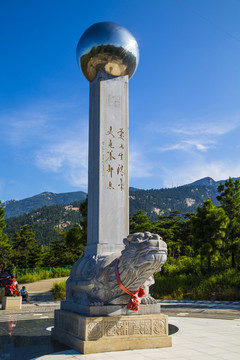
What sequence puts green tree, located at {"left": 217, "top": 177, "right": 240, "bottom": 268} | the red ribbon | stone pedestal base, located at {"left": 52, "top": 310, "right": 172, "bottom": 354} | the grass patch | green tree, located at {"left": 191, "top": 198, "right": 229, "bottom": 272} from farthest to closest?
the grass patch → green tree, located at {"left": 217, "top": 177, "right": 240, "bottom": 268} → green tree, located at {"left": 191, "top": 198, "right": 229, "bottom": 272} → the red ribbon → stone pedestal base, located at {"left": 52, "top": 310, "right": 172, "bottom": 354}

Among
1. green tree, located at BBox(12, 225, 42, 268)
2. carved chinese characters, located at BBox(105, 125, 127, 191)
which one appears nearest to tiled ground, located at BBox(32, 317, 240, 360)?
carved chinese characters, located at BBox(105, 125, 127, 191)

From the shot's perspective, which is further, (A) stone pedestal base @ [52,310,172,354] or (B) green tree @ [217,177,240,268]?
(B) green tree @ [217,177,240,268]

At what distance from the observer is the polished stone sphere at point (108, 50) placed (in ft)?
22.5

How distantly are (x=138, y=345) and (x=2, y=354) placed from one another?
1.98 meters

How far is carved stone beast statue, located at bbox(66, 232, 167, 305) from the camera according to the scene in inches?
183

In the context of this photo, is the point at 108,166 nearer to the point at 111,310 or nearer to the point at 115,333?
the point at 111,310

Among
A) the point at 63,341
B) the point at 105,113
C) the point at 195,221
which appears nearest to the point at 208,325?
the point at 63,341

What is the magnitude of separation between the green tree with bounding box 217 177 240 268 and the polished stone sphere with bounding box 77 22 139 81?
10.2 m

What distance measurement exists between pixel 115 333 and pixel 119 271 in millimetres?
914

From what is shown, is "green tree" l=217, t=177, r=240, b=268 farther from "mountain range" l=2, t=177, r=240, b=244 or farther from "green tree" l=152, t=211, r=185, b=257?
"mountain range" l=2, t=177, r=240, b=244

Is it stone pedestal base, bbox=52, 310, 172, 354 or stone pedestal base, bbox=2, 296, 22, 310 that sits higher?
stone pedestal base, bbox=52, 310, 172, 354

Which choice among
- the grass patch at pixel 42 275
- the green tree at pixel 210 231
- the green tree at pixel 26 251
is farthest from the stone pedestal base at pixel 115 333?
the green tree at pixel 26 251

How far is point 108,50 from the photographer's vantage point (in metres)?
6.88

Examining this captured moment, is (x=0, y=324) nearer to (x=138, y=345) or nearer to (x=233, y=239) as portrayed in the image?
(x=138, y=345)
